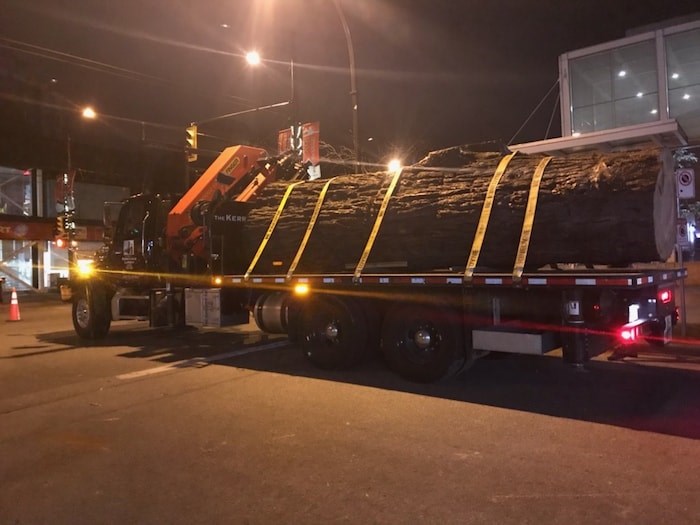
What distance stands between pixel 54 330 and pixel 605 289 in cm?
1233

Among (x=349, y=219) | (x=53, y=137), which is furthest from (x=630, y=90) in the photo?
A: (x=53, y=137)

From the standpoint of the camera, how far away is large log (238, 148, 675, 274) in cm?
654

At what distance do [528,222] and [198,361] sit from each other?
17.8ft

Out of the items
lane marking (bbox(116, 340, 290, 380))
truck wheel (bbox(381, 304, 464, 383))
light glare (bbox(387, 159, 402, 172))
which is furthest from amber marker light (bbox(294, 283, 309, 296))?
light glare (bbox(387, 159, 402, 172))

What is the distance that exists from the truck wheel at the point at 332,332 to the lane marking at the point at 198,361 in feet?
5.59

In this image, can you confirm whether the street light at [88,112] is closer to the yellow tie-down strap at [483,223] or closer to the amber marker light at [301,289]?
the amber marker light at [301,289]

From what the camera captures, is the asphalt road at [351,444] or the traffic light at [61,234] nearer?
the asphalt road at [351,444]

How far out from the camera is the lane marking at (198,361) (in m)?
8.49

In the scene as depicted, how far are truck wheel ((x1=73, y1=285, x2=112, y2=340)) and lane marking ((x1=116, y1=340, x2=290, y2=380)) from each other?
10.9 ft

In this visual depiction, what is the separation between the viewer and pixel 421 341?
7504mm

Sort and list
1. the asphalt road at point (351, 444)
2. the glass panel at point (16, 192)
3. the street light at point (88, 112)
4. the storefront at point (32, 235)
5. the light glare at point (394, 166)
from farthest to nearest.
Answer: the glass panel at point (16, 192) → the storefront at point (32, 235) → the street light at point (88, 112) → the light glare at point (394, 166) → the asphalt road at point (351, 444)

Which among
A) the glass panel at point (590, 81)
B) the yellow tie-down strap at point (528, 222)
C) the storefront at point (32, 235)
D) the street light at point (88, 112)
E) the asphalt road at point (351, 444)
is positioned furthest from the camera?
the storefront at point (32, 235)

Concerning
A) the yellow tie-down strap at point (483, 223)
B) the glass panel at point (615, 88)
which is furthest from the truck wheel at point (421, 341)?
the glass panel at point (615, 88)

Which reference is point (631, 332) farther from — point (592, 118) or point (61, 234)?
point (61, 234)
